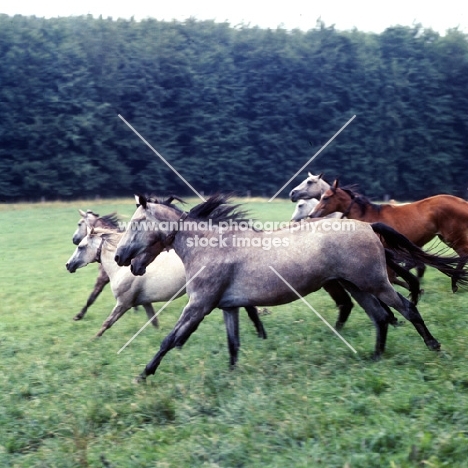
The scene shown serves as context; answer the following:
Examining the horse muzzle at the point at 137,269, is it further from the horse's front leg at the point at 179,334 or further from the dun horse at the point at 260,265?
the horse's front leg at the point at 179,334

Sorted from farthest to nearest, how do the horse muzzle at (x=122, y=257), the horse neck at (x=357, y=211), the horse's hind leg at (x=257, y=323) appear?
the horse neck at (x=357, y=211)
the horse's hind leg at (x=257, y=323)
the horse muzzle at (x=122, y=257)

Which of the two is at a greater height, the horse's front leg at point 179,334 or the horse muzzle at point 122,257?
the horse muzzle at point 122,257

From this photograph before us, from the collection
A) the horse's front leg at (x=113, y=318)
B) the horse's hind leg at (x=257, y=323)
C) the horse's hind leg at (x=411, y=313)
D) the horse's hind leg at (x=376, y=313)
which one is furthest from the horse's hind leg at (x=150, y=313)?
Result: the horse's hind leg at (x=411, y=313)

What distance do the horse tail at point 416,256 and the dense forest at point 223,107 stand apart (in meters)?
28.2

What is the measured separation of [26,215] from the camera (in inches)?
1055

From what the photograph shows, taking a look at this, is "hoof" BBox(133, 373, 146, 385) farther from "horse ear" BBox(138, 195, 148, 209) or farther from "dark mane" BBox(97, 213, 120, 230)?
"dark mane" BBox(97, 213, 120, 230)

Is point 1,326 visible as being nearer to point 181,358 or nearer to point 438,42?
point 181,358

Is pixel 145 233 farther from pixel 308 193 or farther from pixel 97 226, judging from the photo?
pixel 308 193

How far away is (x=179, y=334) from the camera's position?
19.6 ft

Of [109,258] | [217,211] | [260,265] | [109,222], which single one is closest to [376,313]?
[260,265]

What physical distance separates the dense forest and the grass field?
87.8ft

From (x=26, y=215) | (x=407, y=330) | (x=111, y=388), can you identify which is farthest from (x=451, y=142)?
(x=111, y=388)

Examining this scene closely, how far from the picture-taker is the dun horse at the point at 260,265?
5992mm

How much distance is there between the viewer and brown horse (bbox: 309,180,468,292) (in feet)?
31.0
